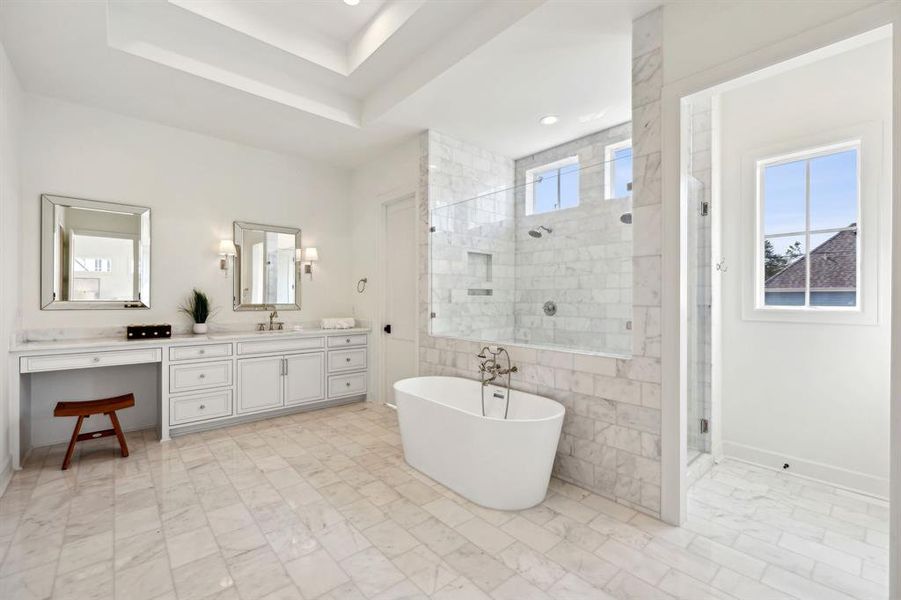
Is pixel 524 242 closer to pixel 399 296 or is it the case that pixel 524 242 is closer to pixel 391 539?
pixel 399 296

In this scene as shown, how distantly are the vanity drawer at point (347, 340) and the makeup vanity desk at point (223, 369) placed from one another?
0.04ft

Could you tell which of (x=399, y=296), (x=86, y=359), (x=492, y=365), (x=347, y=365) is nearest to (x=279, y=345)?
(x=347, y=365)

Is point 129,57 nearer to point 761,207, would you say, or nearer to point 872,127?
point 761,207

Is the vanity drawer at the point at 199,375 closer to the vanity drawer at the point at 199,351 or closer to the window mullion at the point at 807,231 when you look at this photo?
the vanity drawer at the point at 199,351

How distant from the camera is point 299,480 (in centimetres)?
275

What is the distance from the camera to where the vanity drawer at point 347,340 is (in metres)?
4.50

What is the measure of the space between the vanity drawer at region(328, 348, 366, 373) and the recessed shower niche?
1222 millimetres

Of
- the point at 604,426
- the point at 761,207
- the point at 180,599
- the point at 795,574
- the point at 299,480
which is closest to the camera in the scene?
the point at 180,599

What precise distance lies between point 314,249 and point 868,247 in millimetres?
4832

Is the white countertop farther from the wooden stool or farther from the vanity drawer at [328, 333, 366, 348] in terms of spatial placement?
the wooden stool

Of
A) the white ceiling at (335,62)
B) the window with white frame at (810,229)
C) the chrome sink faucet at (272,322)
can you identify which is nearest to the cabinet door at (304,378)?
the chrome sink faucet at (272,322)

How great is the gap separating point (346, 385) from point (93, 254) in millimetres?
2643

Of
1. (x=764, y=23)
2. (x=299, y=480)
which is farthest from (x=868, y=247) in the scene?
(x=299, y=480)

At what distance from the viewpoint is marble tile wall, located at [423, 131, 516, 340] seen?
158 inches
